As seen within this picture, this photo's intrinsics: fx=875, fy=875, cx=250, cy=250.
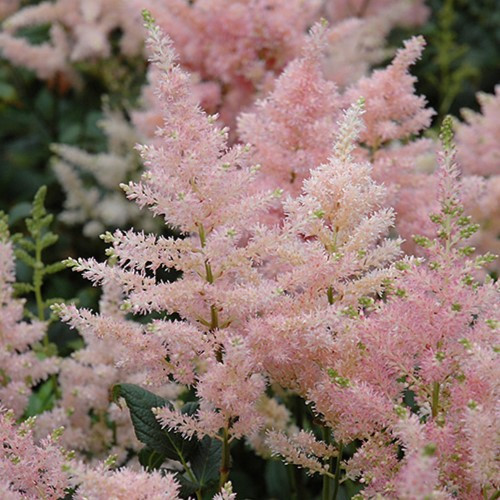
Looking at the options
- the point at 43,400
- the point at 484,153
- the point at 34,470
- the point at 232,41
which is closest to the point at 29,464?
the point at 34,470

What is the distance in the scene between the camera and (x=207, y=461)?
3.16 ft

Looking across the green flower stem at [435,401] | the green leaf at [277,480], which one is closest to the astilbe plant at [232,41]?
the green leaf at [277,480]

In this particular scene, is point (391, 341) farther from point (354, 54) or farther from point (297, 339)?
point (354, 54)

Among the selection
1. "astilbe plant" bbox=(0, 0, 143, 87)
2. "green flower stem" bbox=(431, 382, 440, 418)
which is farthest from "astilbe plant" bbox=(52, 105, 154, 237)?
"green flower stem" bbox=(431, 382, 440, 418)

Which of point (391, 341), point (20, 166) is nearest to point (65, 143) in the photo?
point (20, 166)

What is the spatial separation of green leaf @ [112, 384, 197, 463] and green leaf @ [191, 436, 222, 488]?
0.03 metres

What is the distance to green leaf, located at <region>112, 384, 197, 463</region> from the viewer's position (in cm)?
92

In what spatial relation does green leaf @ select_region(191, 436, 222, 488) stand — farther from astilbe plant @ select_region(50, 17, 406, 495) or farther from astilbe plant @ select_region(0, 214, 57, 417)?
astilbe plant @ select_region(0, 214, 57, 417)

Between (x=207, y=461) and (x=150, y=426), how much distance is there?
84mm

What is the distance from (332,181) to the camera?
2.73 ft

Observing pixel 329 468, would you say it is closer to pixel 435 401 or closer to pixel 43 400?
pixel 435 401

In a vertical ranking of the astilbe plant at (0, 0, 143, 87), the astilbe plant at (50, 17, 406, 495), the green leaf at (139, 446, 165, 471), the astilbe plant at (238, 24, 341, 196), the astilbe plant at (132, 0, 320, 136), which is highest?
the astilbe plant at (0, 0, 143, 87)

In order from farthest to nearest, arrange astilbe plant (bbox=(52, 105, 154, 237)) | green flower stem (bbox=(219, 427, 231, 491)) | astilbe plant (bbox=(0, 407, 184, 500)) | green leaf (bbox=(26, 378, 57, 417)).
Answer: astilbe plant (bbox=(52, 105, 154, 237)) < green leaf (bbox=(26, 378, 57, 417)) < green flower stem (bbox=(219, 427, 231, 491)) < astilbe plant (bbox=(0, 407, 184, 500))

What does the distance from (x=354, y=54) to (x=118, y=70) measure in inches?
25.0
